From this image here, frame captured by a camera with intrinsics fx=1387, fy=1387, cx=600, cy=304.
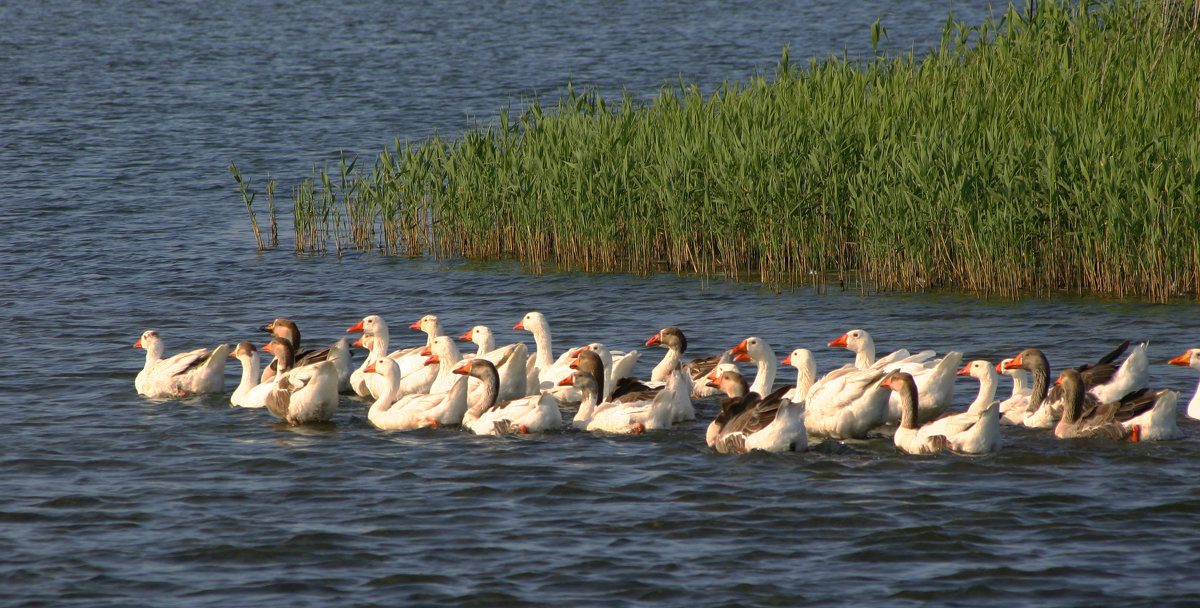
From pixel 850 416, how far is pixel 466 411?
151 inches

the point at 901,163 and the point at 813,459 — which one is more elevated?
the point at 901,163

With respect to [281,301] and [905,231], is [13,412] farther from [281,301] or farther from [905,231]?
[905,231]

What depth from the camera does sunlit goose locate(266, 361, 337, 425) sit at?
1391cm

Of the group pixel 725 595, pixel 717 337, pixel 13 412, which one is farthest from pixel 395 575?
pixel 717 337

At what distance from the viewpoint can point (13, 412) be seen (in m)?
14.6

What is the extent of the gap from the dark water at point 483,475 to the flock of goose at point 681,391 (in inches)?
9.8

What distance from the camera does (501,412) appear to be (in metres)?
13.6

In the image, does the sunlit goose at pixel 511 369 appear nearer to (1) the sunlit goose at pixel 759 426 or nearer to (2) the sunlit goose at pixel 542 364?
(2) the sunlit goose at pixel 542 364

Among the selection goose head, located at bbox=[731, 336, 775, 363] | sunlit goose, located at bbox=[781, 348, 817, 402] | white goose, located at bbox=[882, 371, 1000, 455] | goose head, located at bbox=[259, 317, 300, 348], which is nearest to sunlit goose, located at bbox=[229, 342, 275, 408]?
goose head, located at bbox=[259, 317, 300, 348]

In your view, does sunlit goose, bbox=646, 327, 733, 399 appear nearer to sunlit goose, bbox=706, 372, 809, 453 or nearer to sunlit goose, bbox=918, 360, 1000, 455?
sunlit goose, bbox=706, 372, 809, 453

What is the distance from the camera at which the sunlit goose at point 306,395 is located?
1391cm

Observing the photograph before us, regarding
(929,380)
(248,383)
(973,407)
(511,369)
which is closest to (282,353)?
(248,383)

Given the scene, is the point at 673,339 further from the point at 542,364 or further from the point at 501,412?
the point at 501,412

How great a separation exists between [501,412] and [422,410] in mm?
821
